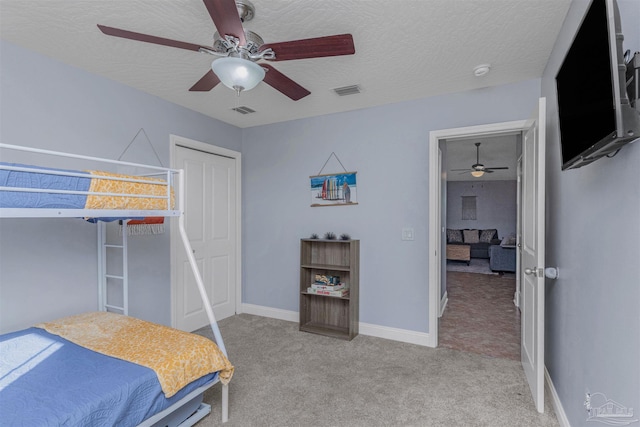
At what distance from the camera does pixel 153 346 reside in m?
1.89

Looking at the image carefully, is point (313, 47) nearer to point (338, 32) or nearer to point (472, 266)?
point (338, 32)

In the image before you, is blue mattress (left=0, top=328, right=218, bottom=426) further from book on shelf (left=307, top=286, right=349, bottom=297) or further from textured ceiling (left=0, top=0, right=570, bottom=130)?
textured ceiling (left=0, top=0, right=570, bottom=130)

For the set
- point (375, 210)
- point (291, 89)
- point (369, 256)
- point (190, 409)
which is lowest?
point (190, 409)

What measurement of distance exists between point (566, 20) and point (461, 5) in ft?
2.16

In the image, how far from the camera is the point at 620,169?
4.17 ft

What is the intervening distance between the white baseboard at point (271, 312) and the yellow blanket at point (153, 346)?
6.36 feet

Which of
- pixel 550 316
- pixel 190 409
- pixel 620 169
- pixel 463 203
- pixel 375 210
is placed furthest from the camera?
pixel 463 203

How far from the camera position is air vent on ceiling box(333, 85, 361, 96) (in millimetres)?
2990

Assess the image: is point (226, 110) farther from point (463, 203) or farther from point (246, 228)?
point (463, 203)

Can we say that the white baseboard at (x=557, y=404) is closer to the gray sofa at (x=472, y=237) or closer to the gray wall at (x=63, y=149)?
the gray wall at (x=63, y=149)

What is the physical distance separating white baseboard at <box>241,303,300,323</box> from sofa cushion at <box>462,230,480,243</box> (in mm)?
6803

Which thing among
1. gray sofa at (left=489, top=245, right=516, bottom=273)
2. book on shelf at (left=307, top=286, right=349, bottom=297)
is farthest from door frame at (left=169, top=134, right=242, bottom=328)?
gray sofa at (left=489, top=245, right=516, bottom=273)

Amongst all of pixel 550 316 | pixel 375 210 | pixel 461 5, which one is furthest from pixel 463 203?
pixel 461 5

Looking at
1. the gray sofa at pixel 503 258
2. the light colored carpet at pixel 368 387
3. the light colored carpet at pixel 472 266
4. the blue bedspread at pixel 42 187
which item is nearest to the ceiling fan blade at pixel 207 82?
the blue bedspread at pixel 42 187
